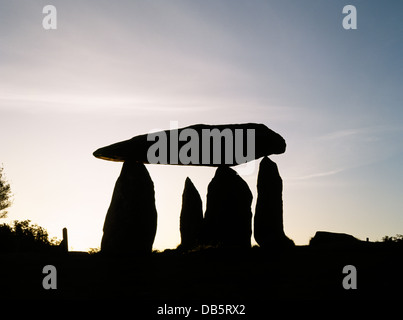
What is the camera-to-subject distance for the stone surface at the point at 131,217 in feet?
68.1

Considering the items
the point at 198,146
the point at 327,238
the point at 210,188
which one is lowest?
the point at 327,238

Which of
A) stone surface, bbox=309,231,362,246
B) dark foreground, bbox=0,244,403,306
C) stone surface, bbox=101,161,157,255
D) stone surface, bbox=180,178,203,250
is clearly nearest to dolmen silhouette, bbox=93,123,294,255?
stone surface, bbox=101,161,157,255

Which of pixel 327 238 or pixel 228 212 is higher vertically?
pixel 228 212

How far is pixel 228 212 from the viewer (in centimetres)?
2258

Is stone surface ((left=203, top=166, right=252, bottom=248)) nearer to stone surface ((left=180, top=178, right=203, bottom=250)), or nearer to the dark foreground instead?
stone surface ((left=180, top=178, right=203, bottom=250))

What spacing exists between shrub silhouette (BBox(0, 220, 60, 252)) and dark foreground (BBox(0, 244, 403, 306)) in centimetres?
673

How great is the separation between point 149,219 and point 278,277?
867cm

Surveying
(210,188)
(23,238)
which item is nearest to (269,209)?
(210,188)

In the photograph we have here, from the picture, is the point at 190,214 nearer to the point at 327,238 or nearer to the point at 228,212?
the point at 228,212

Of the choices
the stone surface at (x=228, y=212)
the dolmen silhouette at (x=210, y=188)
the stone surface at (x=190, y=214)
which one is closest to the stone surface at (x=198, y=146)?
the dolmen silhouette at (x=210, y=188)

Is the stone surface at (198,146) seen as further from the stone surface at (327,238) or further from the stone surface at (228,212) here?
the stone surface at (327,238)

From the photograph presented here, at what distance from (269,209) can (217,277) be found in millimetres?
8388
